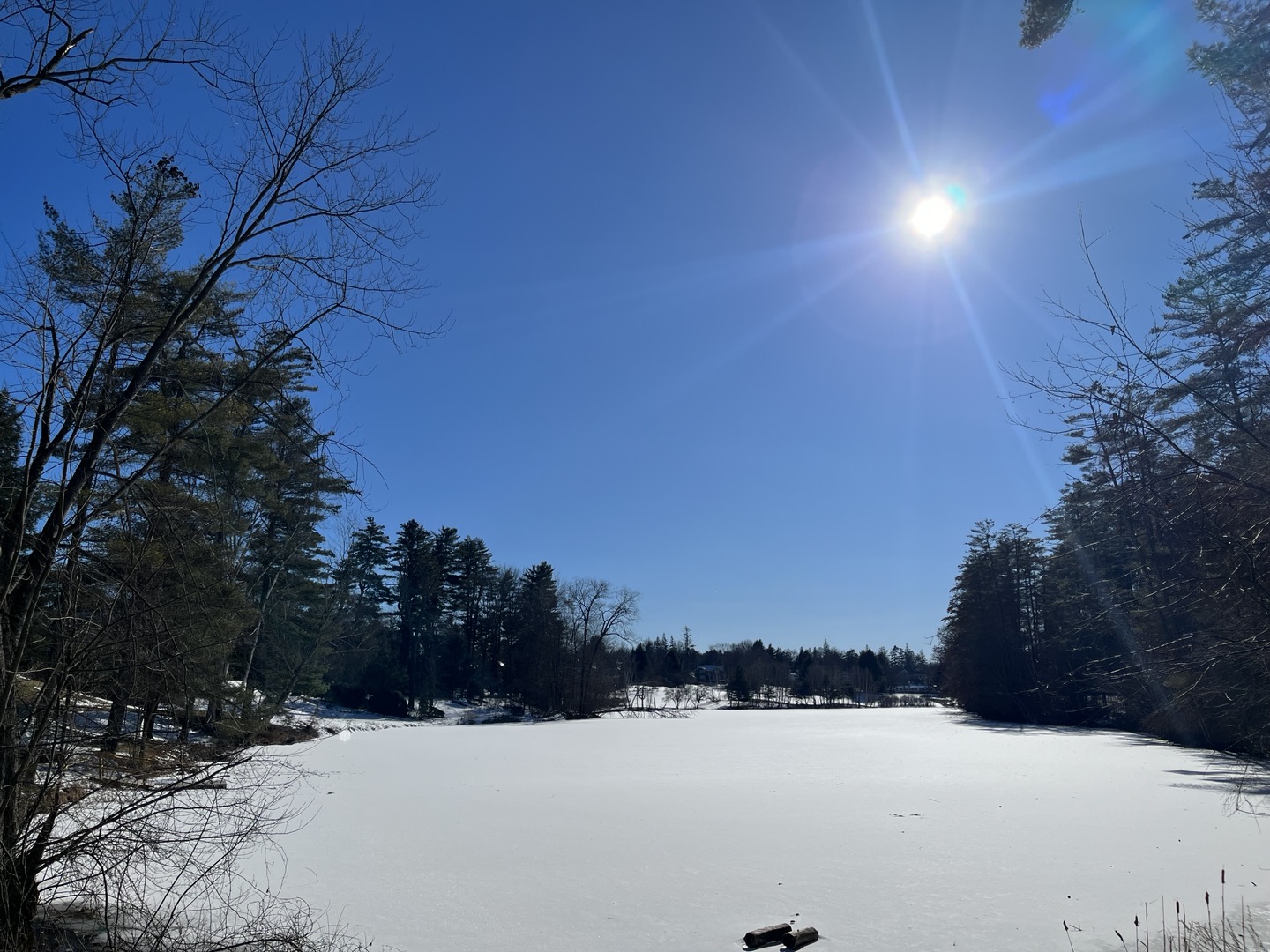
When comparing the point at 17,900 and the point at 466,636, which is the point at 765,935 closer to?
the point at 17,900

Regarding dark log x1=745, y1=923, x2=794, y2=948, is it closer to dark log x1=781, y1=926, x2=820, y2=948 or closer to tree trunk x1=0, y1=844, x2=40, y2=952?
dark log x1=781, y1=926, x2=820, y2=948

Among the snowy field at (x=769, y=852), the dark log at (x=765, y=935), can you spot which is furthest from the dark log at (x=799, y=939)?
the snowy field at (x=769, y=852)

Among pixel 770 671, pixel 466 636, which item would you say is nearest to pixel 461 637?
pixel 466 636

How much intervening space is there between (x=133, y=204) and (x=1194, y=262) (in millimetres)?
5518

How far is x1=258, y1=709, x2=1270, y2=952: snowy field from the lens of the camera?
5.80 metres

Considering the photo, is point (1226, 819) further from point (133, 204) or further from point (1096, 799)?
point (133, 204)

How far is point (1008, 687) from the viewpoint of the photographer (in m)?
34.7

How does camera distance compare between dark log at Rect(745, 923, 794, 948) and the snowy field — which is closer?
dark log at Rect(745, 923, 794, 948)

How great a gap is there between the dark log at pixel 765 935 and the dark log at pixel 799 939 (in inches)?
2.1

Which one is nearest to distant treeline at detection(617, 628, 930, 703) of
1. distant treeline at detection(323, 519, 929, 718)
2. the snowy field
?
distant treeline at detection(323, 519, 929, 718)

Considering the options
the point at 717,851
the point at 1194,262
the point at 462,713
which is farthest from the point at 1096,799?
the point at 462,713

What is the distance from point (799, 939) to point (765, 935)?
9.2 inches

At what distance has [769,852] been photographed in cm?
826

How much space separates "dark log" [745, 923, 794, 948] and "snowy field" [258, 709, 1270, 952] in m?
0.20
